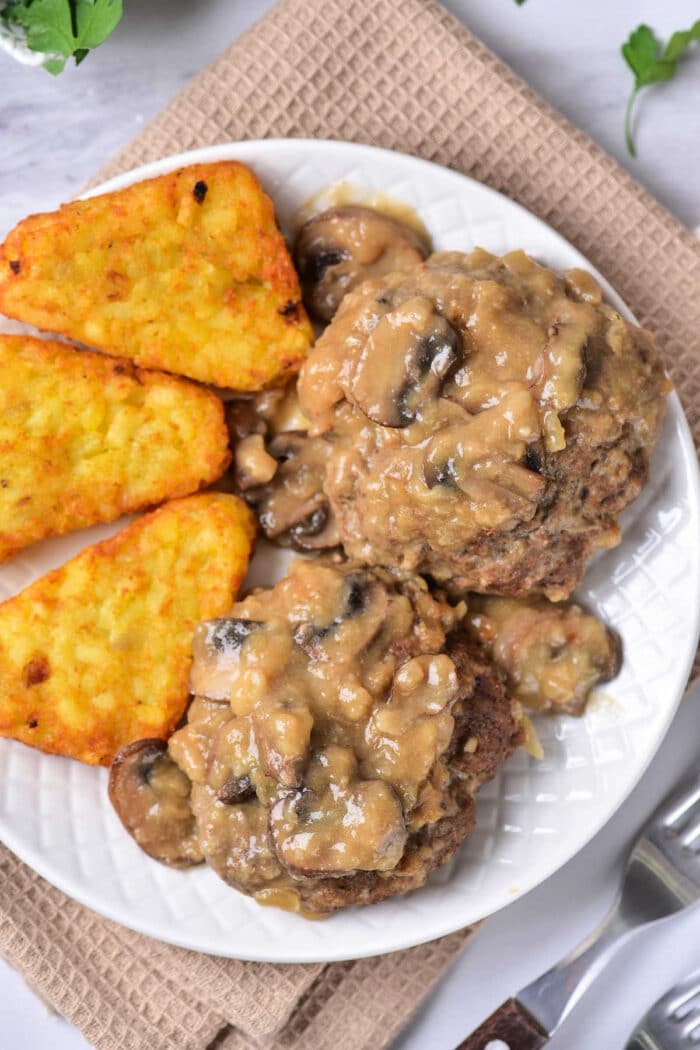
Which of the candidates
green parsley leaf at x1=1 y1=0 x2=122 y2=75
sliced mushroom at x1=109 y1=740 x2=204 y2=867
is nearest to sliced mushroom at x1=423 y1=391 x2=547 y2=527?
sliced mushroom at x1=109 y1=740 x2=204 y2=867

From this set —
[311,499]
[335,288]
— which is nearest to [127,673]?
[311,499]

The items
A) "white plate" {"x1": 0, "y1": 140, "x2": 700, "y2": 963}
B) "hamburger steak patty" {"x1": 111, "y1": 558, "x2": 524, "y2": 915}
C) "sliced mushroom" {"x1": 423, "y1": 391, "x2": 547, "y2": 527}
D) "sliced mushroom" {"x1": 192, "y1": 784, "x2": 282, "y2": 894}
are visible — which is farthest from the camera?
"white plate" {"x1": 0, "y1": 140, "x2": 700, "y2": 963}

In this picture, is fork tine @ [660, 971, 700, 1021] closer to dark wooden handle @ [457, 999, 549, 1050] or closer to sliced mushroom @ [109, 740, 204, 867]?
dark wooden handle @ [457, 999, 549, 1050]

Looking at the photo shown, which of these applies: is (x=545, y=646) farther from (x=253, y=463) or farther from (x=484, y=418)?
(x=253, y=463)

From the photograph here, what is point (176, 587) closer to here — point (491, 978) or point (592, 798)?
point (592, 798)

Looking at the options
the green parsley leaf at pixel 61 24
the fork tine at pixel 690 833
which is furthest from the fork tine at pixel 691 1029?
the green parsley leaf at pixel 61 24

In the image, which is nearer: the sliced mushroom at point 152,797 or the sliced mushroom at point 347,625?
the sliced mushroom at point 347,625

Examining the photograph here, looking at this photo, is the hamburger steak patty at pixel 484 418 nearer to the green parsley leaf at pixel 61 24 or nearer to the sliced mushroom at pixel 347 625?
the sliced mushroom at pixel 347 625

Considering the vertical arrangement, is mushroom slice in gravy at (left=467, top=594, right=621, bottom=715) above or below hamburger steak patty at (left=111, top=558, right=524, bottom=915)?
above
